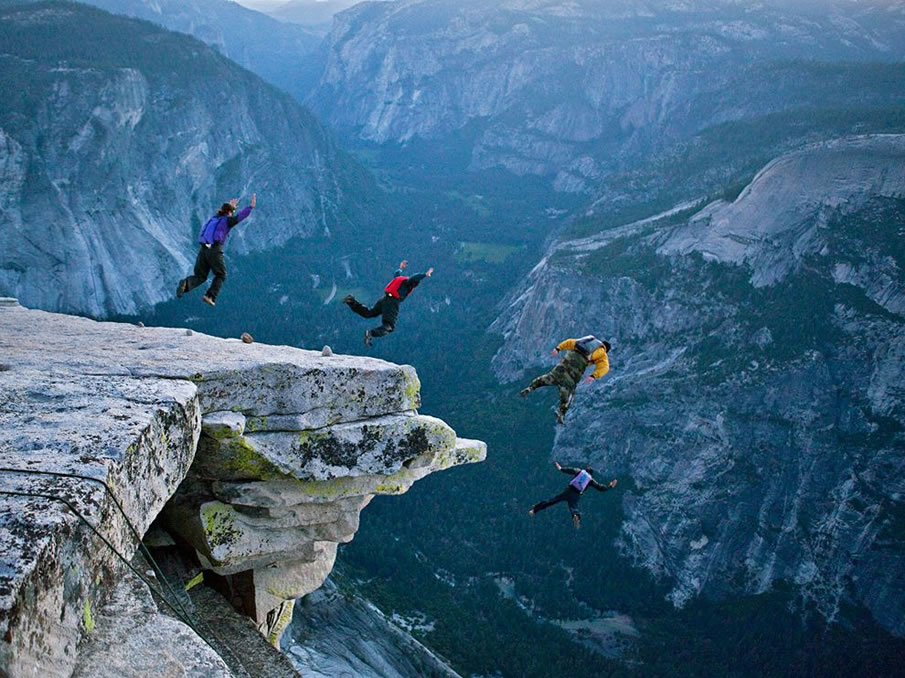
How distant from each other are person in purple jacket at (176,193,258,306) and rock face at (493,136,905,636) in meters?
62.5

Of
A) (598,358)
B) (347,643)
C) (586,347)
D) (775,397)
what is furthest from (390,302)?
(775,397)

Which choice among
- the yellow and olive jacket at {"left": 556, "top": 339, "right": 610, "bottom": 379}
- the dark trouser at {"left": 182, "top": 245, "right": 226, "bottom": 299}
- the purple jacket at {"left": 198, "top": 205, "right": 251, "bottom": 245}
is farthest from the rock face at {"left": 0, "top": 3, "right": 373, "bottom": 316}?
the yellow and olive jacket at {"left": 556, "top": 339, "right": 610, "bottom": 379}

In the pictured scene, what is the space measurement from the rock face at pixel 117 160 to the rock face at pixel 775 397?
198 ft

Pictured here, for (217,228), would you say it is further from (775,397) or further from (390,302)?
(775,397)

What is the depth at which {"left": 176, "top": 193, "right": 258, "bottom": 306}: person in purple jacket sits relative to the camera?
682 inches

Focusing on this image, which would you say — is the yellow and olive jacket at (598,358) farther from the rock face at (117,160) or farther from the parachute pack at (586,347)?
the rock face at (117,160)

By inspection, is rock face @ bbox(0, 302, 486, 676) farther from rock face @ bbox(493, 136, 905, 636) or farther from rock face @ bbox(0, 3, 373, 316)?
rock face @ bbox(0, 3, 373, 316)

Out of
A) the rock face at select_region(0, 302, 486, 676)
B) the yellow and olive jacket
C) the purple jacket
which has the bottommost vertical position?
the rock face at select_region(0, 302, 486, 676)

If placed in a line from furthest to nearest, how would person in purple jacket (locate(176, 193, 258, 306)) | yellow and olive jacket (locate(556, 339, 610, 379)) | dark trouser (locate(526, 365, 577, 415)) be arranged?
dark trouser (locate(526, 365, 577, 415)), yellow and olive jacket (locate(556, 339, 610, 379)), person in purple jacket (locate(176, 193, 258, 306))

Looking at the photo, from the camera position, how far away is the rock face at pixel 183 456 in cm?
696

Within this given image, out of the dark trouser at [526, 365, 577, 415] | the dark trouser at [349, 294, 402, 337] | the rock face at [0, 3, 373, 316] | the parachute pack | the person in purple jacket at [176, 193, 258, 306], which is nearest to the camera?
the person in purple jacket at [176, 193, 258, 306]

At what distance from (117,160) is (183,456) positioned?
92.1 meters

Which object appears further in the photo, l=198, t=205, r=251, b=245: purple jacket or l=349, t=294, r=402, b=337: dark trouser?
l=349, t=294, r=402, b=337: dark trouser

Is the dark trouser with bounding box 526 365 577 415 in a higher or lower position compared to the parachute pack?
lower
